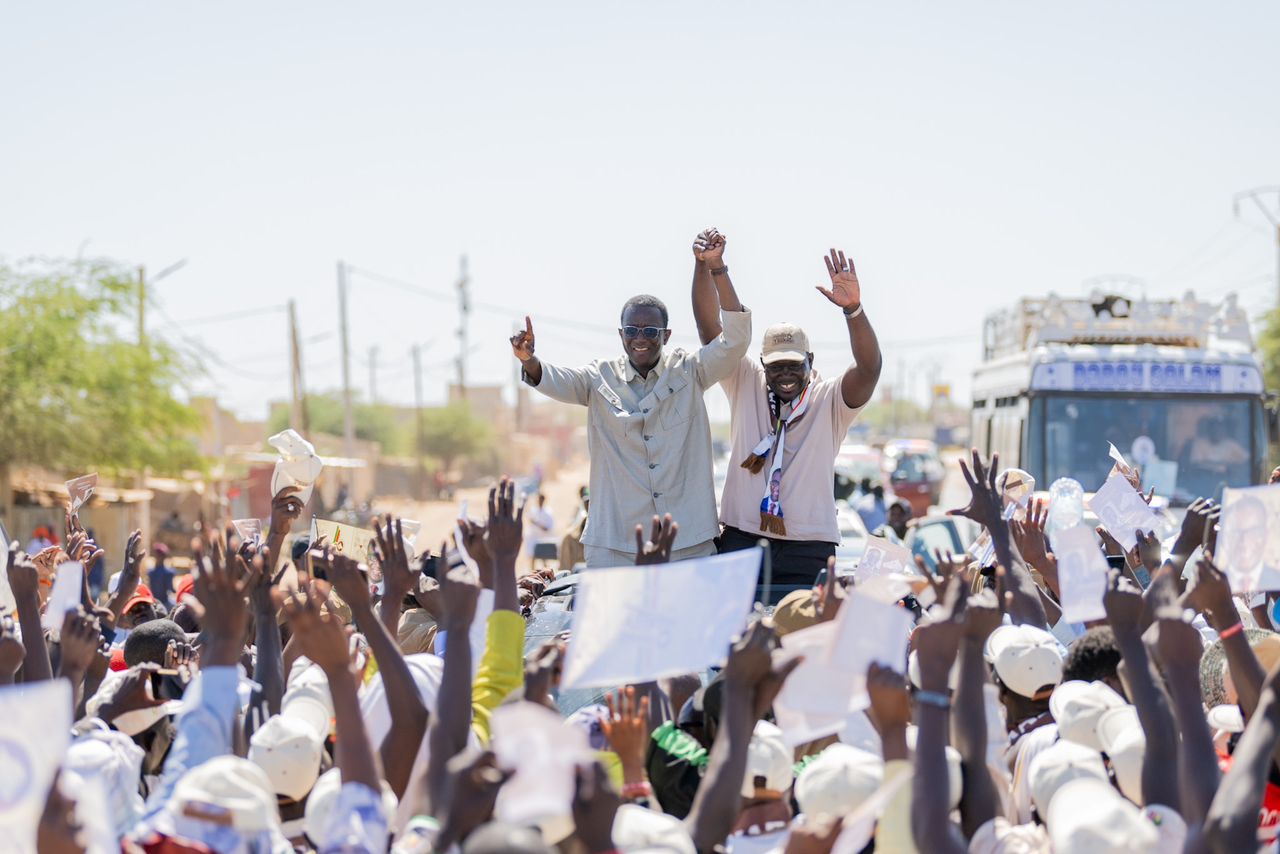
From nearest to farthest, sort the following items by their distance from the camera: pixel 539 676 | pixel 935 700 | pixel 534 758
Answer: pixel 534 758 → pixel 935 700 → pixel 539 676

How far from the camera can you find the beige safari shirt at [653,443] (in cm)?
551

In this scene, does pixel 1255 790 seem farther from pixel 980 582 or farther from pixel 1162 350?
pixel 1162 350

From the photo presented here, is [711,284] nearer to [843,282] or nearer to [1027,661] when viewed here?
[843,282]

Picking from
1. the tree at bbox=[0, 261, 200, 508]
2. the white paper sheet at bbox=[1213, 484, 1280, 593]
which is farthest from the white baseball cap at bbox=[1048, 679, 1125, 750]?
the tree at bbox=[0, 261, 200, 508]

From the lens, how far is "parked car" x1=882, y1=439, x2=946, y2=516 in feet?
88.8

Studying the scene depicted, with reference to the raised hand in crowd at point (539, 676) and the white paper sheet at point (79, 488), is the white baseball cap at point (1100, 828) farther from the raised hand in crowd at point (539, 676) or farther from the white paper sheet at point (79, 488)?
the white paper sheet at point (79, 488)

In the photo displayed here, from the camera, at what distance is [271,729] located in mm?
3477

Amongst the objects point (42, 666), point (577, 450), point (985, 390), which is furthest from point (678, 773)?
point (577, 450)

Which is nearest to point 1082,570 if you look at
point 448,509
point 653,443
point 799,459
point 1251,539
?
point 1251,539

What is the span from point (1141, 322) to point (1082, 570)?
1062 cm

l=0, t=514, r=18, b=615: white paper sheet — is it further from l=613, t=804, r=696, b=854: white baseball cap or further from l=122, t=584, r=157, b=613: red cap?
l=613, t=804, r=696, b=854: white baseball cap

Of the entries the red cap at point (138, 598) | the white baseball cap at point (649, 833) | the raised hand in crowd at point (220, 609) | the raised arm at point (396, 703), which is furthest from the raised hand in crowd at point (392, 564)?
the red cap at point (138, 598)

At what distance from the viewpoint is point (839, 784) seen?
10.4 ft

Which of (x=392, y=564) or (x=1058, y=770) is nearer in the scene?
(x=1058, y=770)
